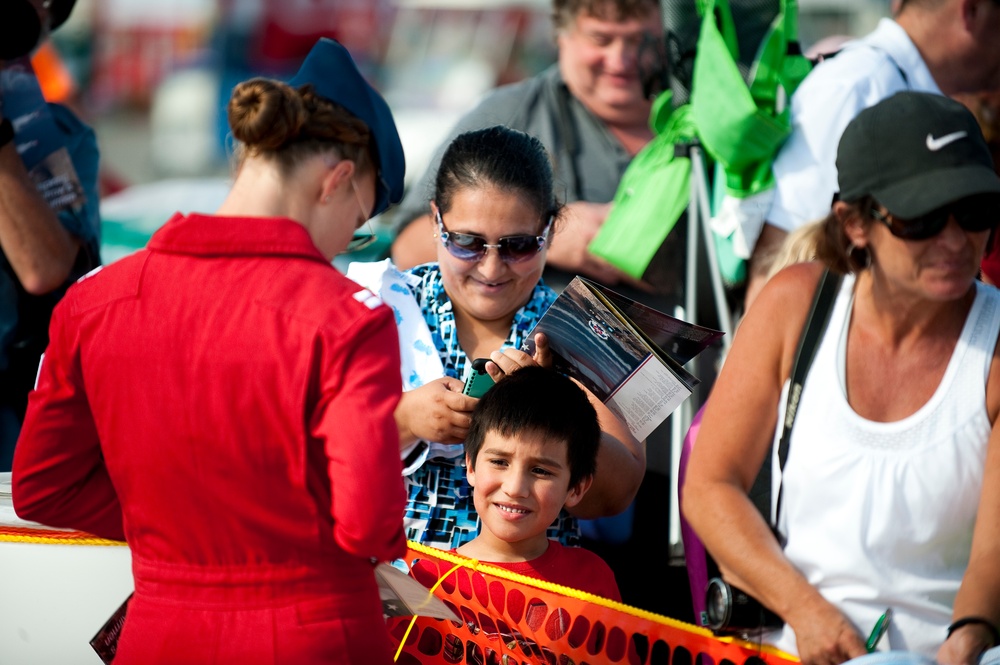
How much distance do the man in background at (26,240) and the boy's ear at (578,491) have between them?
2.01 metres

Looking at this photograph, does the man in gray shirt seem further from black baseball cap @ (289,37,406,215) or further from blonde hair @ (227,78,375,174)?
blonde hair @ (227,78,375,174)

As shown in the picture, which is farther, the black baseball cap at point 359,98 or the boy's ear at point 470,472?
the boy's ear at point 470,472

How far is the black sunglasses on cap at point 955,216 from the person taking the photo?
103 inches

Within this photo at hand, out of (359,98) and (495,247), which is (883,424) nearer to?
(495,247)

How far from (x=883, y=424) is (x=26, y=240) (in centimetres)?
277

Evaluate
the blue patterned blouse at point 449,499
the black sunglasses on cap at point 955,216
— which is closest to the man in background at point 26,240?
the blue patterned blouse at point 449,499

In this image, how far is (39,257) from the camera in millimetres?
4156

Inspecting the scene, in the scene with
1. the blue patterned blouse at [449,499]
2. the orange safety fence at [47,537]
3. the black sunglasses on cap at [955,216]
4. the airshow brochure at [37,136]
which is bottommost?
the orange safety fence at [47,537]

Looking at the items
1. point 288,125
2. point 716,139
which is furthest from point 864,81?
point 288,125

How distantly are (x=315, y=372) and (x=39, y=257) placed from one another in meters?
2.34

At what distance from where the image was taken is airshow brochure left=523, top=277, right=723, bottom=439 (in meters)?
2.89

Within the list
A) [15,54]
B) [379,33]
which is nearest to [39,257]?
[15,54]

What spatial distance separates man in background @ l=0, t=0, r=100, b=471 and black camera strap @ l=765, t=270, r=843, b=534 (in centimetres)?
253

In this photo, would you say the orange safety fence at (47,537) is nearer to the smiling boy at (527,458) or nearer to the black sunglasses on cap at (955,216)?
the smiling boy at (527,458)
